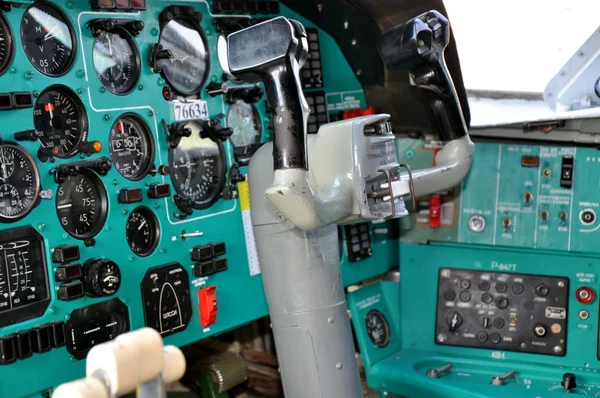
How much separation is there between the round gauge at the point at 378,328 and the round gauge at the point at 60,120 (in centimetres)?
177

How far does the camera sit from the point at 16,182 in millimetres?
2600

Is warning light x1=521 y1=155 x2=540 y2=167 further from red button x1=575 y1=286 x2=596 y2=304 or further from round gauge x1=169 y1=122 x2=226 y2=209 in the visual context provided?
round gauge x1=169 y1=122 x2=226 y2=209

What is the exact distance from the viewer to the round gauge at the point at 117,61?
9.50 feet

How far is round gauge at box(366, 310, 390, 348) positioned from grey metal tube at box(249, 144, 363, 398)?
906mm

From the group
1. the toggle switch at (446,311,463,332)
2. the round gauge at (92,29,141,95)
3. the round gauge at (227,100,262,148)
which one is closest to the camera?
the round gauge at (92,29,141,95)

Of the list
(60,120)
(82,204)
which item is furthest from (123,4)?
(82,204)

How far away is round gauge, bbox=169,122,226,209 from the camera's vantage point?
3170 millimetres

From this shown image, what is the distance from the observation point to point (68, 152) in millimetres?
2762

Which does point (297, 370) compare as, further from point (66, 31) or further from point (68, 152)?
point (66, 31)

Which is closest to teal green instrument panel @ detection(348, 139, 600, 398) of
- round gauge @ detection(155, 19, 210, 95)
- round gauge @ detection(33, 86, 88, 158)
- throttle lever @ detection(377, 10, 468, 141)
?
throttle lever @ detection(377, 10, 468, 141)

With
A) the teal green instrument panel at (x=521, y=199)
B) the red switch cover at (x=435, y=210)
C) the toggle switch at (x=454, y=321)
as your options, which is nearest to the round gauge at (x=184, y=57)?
the teal green instrument panel at (x=521, y=199)

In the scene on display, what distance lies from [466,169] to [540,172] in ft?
1.27

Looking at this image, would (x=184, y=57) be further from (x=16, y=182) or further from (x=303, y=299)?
(x=303, y=299)

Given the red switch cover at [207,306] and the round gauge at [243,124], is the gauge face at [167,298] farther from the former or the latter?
→ the round gauge at [243,124]
